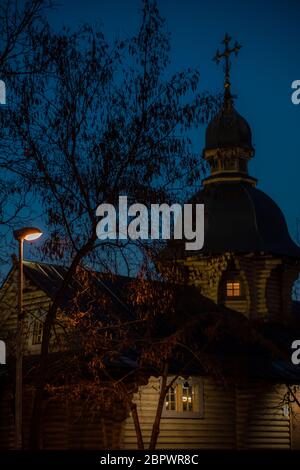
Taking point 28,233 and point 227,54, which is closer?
point 28,233

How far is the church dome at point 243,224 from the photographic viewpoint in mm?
37781

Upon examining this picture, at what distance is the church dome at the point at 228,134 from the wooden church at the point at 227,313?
5 centimetres

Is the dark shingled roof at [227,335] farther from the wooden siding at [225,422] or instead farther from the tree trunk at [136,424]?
the tree trunk at [136,424]

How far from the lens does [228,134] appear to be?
40.8 m

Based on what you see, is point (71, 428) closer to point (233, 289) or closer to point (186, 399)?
point (186, 399)

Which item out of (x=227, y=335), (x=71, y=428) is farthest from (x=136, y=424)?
(x=227, y=335)

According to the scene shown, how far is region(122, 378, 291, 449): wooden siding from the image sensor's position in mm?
29156

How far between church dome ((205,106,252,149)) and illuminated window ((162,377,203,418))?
14027 millimetres

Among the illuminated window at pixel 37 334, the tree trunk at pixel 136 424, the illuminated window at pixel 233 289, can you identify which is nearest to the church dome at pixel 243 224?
the illuminated window at pixel 233 289

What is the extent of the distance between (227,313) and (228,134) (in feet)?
43.6
